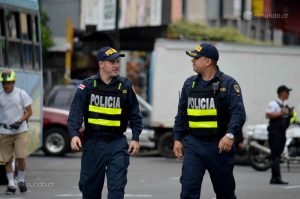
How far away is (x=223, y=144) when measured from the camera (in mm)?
10078

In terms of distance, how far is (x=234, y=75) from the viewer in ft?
85.5

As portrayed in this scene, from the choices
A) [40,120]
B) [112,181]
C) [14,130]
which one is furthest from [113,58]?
[40,120]

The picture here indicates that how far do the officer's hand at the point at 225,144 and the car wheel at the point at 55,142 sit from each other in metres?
16.4

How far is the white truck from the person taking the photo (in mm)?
25797

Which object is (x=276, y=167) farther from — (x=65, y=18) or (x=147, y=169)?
(x=65, y=18)

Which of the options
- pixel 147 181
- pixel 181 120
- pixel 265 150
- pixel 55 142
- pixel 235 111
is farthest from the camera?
pixel 55 142

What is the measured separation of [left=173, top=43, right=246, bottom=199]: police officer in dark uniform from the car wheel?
16000mm

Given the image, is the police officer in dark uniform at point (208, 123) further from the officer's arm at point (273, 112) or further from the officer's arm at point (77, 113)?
the officer's arm at point (273, 112)

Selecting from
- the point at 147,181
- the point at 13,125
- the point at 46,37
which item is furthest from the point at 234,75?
the point at 46,37

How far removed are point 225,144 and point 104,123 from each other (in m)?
1.29

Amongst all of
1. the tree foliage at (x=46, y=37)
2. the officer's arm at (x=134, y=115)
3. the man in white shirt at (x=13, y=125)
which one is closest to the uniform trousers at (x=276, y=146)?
the man in white shirt at (x=13, y=125)

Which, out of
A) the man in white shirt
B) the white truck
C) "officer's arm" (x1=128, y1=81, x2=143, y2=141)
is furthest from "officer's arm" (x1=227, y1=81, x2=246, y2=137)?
the white truck

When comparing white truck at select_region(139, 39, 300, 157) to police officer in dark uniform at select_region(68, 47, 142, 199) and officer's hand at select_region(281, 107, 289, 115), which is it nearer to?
officer's hand at select_region(281, 107, 289, 115)

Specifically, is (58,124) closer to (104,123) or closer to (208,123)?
(104,123)
